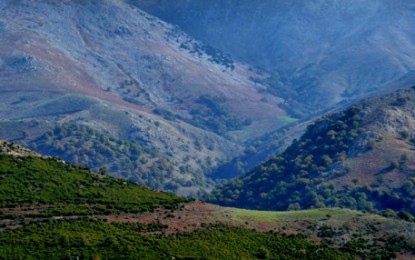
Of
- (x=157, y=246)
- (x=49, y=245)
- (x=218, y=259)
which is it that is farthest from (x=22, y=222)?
(x=218, y=259)

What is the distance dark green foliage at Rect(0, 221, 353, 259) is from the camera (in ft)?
253

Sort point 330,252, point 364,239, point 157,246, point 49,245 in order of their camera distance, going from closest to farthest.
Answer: point 49,245 < point 157,246 < point 330,252 < point 364,239

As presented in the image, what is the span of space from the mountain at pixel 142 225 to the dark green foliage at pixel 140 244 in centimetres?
14

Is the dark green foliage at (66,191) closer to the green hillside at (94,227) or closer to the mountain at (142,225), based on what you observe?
the green hillside at (94,227)

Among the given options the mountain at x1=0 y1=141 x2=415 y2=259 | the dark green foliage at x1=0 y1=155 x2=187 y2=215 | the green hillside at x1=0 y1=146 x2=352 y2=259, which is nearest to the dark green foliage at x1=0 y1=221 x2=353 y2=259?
the green hillside at x1=0 y1=146 x2=352 y2=259

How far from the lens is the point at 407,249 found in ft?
311

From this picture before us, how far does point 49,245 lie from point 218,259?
24.0m

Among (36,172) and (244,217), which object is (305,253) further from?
(36,172)

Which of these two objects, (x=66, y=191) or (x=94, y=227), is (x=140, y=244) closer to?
(x=94, y=227)

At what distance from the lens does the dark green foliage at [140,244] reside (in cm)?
7725

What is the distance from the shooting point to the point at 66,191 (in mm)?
98938

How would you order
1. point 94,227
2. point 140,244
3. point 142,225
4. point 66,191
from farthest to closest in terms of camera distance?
point 66,191 < point 142,225 < point 94,227 < point 140,244

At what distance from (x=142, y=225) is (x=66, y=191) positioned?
16920 mm

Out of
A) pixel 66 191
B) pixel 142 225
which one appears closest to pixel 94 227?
pixel 142 225
